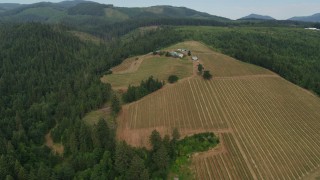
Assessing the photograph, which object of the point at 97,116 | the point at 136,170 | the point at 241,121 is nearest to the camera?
the point at 136,170

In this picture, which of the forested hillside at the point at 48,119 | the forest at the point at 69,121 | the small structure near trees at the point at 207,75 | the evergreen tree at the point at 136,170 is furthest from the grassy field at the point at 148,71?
the evergreen tree at the point at 136,170

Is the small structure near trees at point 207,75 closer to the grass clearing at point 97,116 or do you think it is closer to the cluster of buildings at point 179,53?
the cluster of buildings at point 179,53

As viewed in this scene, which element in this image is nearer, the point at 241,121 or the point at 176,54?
the point at 241,121

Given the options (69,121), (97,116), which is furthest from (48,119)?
(97,116)

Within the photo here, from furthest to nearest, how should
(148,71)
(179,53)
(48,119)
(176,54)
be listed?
(179,53), (176,54), (148,71), (48,119)

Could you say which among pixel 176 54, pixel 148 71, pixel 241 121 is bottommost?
pixel 241 121

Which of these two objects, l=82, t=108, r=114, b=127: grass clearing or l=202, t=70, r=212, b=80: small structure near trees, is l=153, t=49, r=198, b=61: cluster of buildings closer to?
l=202, t=70, r=212, b=80: small structure near trees

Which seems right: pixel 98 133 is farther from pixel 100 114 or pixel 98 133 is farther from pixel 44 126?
pixel 44 126

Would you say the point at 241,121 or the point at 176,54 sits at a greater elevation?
the point at 176,54

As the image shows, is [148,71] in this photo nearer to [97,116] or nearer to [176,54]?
[176,54]
